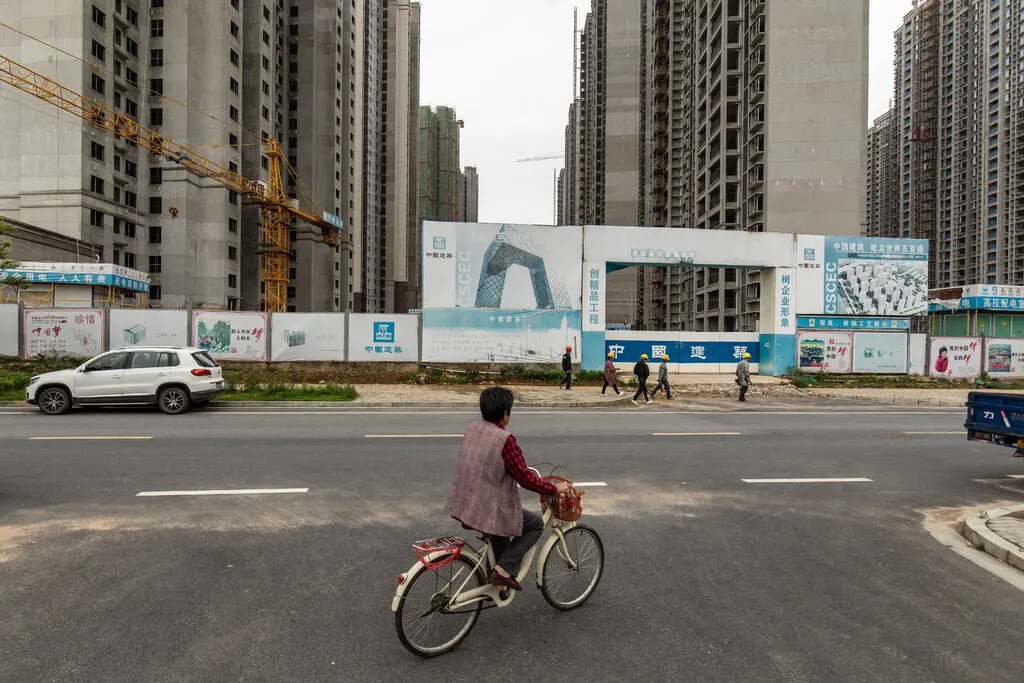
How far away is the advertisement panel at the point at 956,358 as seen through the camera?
86.1ft

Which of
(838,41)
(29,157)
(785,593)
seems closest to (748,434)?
(785,593)

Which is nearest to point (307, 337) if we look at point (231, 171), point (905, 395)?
point (905, 395)

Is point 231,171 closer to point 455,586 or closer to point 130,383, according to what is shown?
point 130,383

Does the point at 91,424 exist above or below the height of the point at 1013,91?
below

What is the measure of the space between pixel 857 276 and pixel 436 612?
27.5m

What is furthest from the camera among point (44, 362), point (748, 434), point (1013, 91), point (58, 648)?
point (1013, 91)

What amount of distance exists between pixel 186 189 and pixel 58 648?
6983 cm

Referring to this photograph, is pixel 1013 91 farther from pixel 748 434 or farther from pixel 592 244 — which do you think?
pixel 748 434

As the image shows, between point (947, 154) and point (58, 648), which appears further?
point (947, 154)

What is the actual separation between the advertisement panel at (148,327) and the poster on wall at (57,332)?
2.78 feet

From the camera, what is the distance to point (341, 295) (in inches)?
3681

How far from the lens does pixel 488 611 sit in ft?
13.8

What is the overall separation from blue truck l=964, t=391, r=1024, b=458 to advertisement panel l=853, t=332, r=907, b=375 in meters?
19.1

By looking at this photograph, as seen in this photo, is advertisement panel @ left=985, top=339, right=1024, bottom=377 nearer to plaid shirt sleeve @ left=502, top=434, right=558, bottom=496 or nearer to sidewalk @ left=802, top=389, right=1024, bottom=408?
sidewalk @ left=802, top=389, right=1024, bottom=408
